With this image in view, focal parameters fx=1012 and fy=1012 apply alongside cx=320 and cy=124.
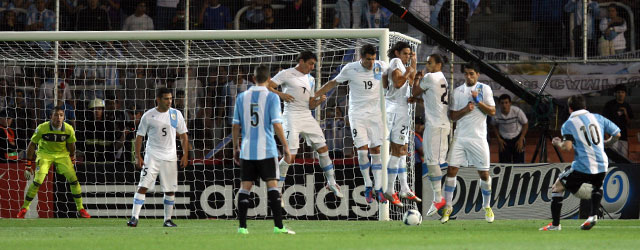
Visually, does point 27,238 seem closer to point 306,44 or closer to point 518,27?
point 306,44

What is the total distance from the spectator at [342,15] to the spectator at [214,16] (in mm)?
1941

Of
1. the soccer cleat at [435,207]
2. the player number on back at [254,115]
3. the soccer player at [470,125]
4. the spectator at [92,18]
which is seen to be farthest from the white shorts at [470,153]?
the spectator at [92,18]

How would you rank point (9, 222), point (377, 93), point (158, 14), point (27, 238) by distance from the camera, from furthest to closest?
point (158, 14) < point (9, 222) < point (377, 93) < point (27, 238)

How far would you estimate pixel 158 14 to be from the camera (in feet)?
59.5

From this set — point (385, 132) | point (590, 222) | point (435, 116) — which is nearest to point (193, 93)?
point (385, 132)

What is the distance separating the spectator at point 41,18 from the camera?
17.8 meters

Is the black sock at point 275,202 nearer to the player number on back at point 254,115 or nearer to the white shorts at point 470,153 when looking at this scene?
the player number on back at point 254,115

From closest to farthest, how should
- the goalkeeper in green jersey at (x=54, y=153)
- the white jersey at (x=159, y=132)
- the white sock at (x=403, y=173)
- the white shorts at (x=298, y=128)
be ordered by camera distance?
the white jersey at (x=159, y=132) < the white sock at (x=403, y=173) < the white shorts at (x=298, y=128) < the goalkeeper in green jersey at (x=54, y=153)

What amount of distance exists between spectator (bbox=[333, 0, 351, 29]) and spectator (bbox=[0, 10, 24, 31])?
5651 mm

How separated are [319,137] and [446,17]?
4.13 metres

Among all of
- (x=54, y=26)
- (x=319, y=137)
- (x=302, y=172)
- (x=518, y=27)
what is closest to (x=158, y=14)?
(x=54, y=26)

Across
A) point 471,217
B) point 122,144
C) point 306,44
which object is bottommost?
point 471,217

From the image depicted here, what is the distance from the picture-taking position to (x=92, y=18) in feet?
58.4

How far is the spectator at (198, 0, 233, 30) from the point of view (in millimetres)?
17750
